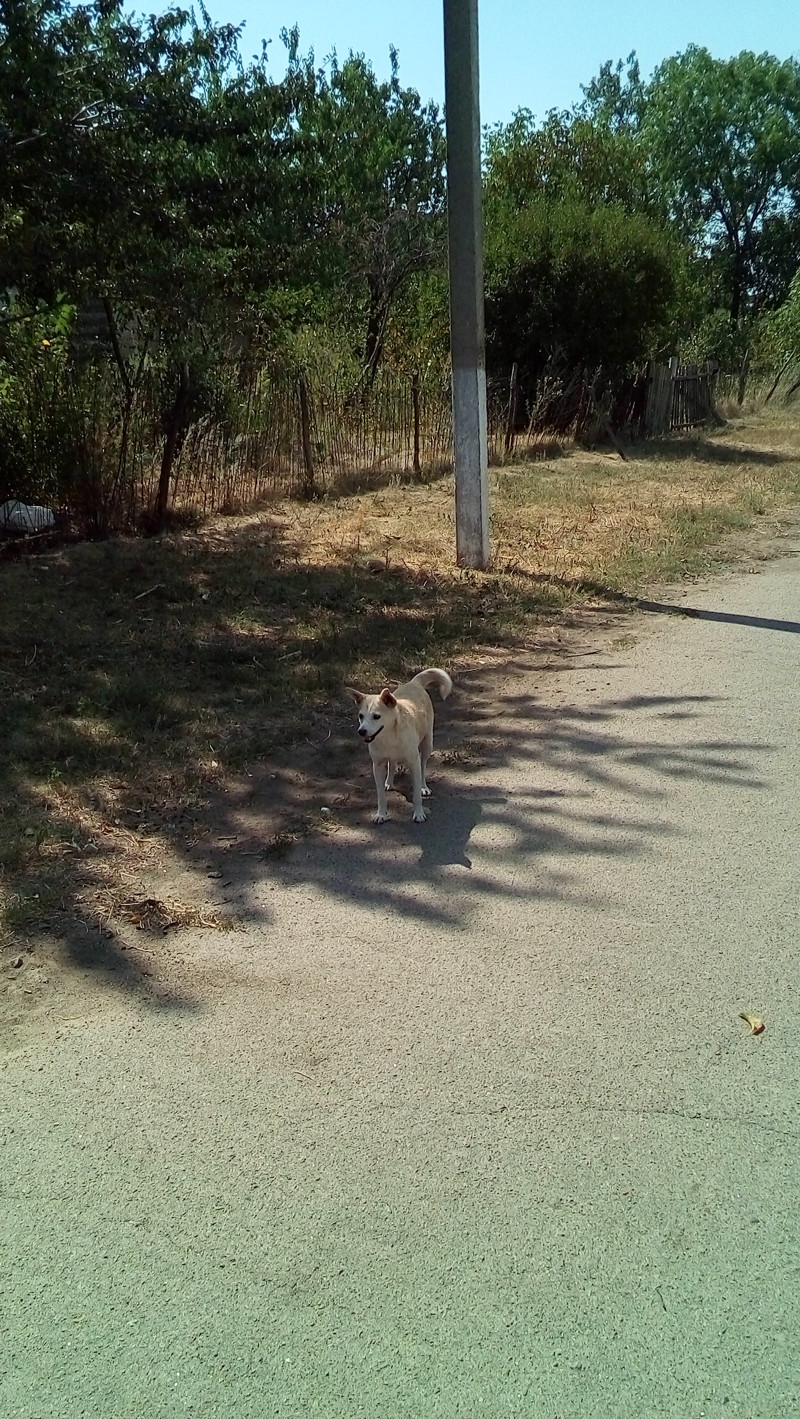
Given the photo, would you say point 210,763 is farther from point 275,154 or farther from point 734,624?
point 275,154

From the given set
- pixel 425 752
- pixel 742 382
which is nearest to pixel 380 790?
pixel 425 752

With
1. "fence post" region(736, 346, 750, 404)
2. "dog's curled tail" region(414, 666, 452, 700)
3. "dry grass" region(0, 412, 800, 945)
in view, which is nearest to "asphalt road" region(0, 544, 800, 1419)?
"dry grass" region(0, 412, 800, 945)

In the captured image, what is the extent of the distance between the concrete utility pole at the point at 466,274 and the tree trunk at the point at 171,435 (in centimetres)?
293

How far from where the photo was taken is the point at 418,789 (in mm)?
5035

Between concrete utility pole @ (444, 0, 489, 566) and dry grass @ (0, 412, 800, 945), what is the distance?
0.60 m

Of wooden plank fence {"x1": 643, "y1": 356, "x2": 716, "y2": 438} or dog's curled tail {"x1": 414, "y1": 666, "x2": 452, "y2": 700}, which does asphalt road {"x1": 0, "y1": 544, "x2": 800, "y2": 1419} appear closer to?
dog's curled tail {"x1": 414, "y1": 666, "x2": 452, "y2": 700}

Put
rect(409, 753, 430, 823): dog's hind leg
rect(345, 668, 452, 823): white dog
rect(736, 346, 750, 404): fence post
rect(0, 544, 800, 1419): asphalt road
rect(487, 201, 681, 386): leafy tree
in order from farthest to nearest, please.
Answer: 1. rect(736, 346, 750, 404): fence post
2. rect(487, 201, 681, 386): leafy tree
3. rect(409, 753, 430, 823): dog's hind leg
4. rect(345, 668, 452, 823): white dog
5. rect(0, 544, 800, 1419): asphalt road

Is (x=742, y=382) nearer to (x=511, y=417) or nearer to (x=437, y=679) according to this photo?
(x=511, y=417)

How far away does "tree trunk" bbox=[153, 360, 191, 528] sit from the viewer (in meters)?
11.1

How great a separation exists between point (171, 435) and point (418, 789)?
23.2 feet

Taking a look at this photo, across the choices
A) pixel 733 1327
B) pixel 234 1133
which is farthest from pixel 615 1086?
pixel 234 1133

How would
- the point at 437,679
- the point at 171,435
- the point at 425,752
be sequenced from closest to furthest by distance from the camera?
1. the point at 425,752
2. the point at 437,679
3. the point at 171,435

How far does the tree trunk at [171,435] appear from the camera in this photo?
11.1 metres

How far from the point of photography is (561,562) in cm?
1046
